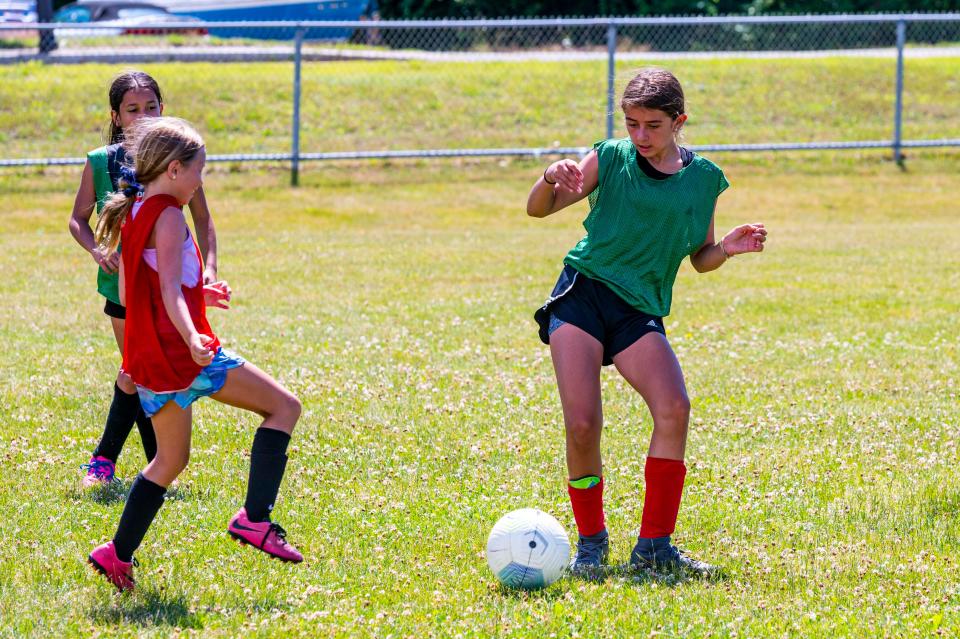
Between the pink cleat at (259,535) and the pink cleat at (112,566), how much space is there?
1.33 ft

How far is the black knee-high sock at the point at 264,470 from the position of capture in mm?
4562

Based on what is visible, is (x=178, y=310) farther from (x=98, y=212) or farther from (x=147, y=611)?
(x=98, y=212)

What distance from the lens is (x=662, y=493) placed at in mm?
4809

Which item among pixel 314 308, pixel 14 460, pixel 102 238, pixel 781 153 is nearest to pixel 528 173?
pixel 781 153

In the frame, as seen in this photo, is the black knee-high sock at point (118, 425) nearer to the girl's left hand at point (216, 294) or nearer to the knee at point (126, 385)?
the knee at point (126, 385)

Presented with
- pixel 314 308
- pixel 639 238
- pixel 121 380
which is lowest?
pixel 314 308

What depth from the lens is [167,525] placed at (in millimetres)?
5234

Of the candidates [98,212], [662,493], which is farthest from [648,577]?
[98,212]

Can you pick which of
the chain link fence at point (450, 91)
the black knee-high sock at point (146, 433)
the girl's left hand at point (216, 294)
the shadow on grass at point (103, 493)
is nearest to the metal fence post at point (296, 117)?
the chain link fence at point (450, 91)

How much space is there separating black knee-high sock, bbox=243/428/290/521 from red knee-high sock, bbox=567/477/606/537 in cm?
120

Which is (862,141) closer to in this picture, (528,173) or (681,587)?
(528,173)

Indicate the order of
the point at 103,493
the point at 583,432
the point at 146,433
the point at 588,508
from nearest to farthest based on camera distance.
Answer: the point at 583,432 < the point at 588,508 < the point at 103,493 < the point at 146,433

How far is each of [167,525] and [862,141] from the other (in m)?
16.3

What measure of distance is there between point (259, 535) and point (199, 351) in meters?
0.84
